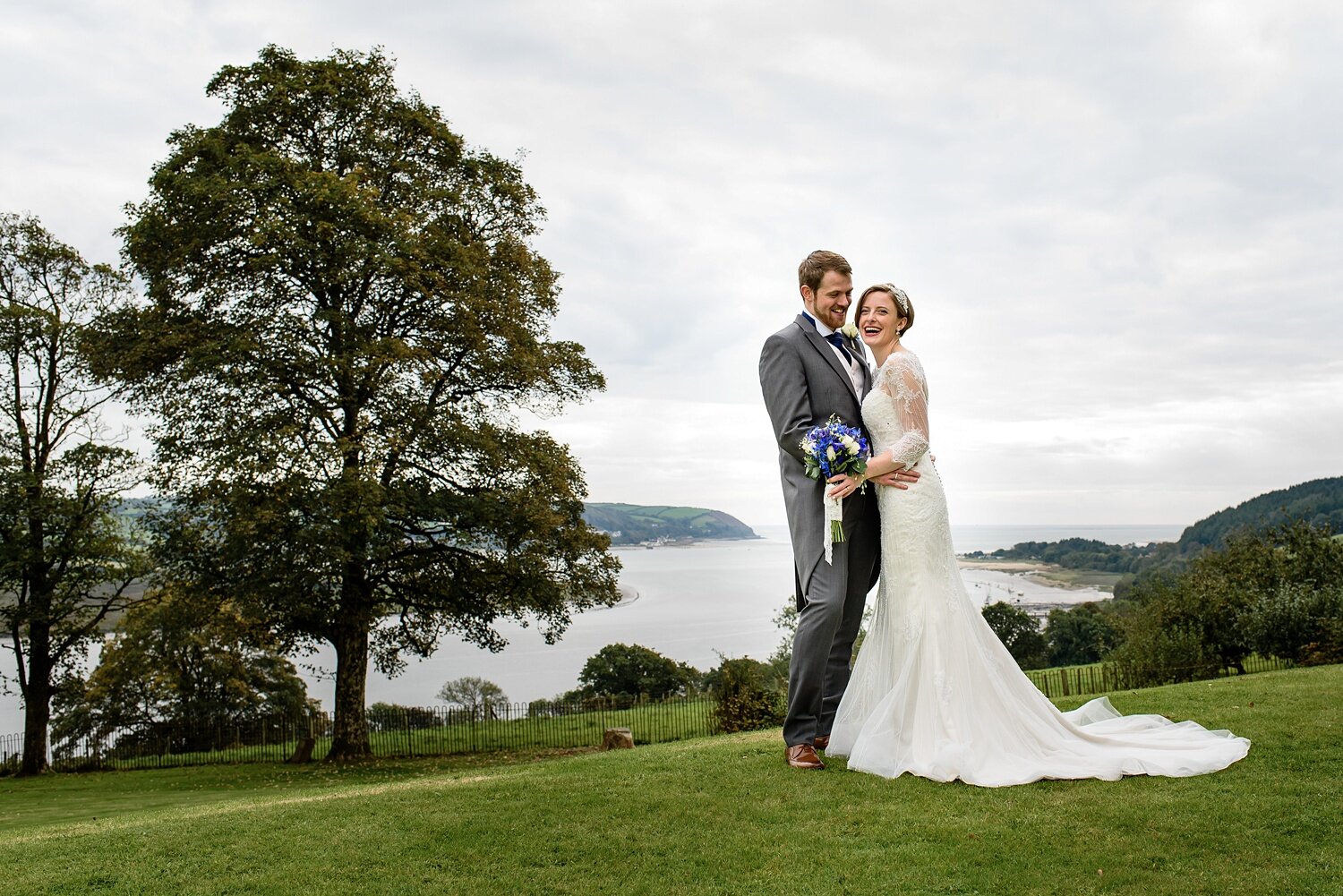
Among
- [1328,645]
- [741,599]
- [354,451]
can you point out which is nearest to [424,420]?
[354,451]

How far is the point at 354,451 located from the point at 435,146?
6.94 m

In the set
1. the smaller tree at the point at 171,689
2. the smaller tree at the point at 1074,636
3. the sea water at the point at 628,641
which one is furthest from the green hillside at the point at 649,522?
the smaller tree at the point at 171,689

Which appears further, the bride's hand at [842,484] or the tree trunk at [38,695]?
the tree trunk at [38,695]

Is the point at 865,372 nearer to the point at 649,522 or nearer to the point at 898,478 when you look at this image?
the point at 898,478

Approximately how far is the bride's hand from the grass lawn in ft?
5.21

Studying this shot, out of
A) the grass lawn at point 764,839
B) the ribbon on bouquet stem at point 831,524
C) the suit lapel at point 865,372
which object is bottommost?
the grass lawn at point 764,839

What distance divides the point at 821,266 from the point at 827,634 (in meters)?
2.24

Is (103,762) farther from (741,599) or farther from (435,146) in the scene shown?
(741,599)

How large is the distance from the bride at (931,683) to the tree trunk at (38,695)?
2552 cm

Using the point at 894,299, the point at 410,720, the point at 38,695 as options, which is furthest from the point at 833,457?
the point at 38,695

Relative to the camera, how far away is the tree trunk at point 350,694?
19469 millimetres

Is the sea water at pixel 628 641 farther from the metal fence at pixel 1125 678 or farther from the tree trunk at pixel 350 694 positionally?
the metal fence at pixel 1125 678

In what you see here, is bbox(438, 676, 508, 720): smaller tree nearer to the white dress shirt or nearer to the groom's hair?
the white dress shirt

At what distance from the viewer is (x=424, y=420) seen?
18.4 meters
